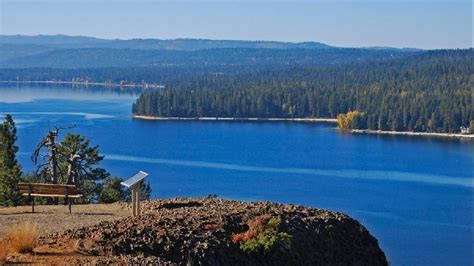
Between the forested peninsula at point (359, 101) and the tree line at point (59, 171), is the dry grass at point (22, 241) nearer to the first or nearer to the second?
the tree line at point (59, 171)

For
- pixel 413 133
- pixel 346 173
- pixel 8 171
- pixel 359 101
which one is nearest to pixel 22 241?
pixel 8 171

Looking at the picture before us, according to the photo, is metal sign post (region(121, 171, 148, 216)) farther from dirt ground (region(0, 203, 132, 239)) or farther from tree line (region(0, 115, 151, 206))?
tree line (region(0, 115, 151, 206))

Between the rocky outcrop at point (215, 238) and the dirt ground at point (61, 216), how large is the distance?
827 millimetres

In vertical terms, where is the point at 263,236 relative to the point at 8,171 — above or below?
above

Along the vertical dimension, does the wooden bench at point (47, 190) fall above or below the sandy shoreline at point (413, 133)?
above

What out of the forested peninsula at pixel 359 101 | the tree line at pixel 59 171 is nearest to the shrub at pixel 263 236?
the tree line at pixel 59 171

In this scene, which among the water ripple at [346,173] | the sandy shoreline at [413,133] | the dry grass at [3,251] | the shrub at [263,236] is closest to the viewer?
the dry grass at [3,251]

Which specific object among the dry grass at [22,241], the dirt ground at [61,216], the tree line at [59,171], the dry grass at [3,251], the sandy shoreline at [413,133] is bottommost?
the sandy shoreline at [413,133]

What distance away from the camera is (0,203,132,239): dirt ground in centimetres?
1291

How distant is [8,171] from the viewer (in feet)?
80.8

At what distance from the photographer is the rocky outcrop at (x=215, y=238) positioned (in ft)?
34.2

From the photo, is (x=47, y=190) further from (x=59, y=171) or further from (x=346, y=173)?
(x=346, y=173)

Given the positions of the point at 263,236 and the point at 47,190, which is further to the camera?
the point at 47,190

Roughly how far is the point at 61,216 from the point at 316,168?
171 ft
